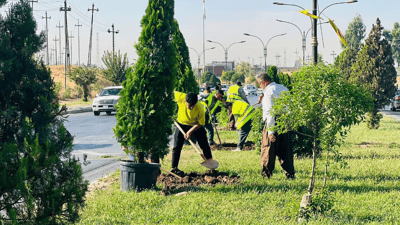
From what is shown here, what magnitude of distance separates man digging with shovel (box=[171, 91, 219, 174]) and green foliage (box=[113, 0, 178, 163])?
1.81ft

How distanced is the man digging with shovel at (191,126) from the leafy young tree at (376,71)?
34.7 feet

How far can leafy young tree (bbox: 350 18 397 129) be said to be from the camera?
56.7 ft

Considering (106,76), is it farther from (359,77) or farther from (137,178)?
(137,178)

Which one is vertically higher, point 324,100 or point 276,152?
point 324,100

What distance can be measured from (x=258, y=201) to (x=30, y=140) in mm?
3382

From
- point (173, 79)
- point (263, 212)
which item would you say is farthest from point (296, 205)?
point (173, 79)

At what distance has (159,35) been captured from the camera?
750 centimetres

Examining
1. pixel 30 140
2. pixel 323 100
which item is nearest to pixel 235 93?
pixel 323 100

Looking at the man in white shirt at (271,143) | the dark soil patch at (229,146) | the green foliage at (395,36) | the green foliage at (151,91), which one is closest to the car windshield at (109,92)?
the dark soil patch at (229,146)

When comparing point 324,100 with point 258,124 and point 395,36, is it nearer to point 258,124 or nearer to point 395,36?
point 258,124

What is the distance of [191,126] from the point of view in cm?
823

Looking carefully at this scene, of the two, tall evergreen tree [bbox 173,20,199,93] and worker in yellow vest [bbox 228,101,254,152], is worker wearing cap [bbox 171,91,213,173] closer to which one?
worker in yellow vest [bbox 228,101,254,152]

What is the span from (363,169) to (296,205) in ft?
12.1

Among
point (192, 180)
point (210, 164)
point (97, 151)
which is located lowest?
point (97, 151)
